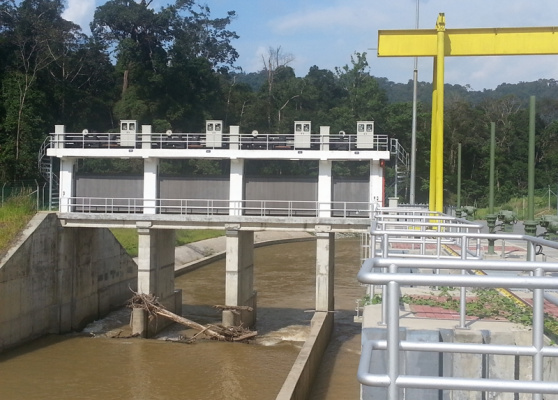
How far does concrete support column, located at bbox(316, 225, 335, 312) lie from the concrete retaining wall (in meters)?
0.49

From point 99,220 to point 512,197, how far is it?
4504 centimetres

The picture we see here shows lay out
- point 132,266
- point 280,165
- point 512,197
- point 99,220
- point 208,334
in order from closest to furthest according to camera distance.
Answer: point 208,334, point 99,220, point 132,266, point 280,165, point 512,197

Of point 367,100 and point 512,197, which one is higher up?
point 367,100

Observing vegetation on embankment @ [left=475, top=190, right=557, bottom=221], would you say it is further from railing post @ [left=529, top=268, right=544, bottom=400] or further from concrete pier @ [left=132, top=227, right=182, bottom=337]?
railing post @ [left=529, top=268, right=544, bottom=400]

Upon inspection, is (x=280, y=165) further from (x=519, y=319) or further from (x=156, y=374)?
(x=519, y=319)

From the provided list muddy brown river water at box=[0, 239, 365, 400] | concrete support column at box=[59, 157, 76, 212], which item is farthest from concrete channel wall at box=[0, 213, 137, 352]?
concrete support column at box=[59, 157, 76, 212]

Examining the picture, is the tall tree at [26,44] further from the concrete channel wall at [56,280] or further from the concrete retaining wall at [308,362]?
the concrete retaining wall at [308,362]

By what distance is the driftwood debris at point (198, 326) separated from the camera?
21.6m

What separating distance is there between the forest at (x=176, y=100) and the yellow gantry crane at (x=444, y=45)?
3101 cm

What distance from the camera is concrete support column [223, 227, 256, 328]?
22453 millimetres

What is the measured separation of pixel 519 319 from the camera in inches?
266

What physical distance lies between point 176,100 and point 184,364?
4125cm

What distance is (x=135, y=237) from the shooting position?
3694 centimetres

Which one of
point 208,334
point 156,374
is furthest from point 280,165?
point 156,374
